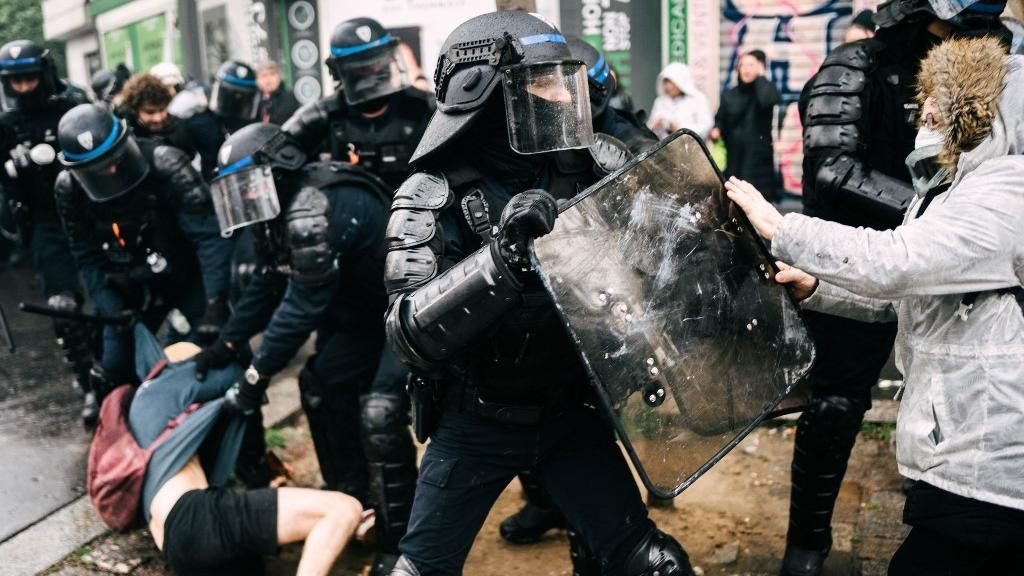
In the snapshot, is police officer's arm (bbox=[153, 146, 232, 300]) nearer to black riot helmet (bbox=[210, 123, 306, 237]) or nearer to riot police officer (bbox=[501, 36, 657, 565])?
black riot helmet (bbox=[210, 123, 306, 237])

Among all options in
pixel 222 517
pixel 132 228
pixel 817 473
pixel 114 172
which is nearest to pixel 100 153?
pixel 114 172

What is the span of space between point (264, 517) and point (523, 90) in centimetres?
182

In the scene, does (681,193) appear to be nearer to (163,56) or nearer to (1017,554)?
(1017,554)

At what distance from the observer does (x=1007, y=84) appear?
2018 mm

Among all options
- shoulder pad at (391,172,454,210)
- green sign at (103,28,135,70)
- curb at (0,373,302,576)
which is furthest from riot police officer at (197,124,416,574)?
green sign at (103,28,135,70)

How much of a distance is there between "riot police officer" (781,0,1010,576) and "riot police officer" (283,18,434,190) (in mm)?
2303

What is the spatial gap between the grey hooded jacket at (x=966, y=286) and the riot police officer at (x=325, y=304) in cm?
203

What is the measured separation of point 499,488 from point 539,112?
3.27ft

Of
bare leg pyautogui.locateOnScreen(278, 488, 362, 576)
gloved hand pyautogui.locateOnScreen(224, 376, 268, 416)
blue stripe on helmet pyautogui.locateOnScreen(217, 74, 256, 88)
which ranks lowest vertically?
bare leg pyautogui.locateOnScreen(278, 488, 362, 576)

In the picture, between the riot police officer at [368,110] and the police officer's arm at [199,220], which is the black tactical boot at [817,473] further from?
the police officer's arm at [199,220]

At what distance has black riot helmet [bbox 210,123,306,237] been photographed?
376 centimetres

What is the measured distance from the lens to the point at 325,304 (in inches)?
147

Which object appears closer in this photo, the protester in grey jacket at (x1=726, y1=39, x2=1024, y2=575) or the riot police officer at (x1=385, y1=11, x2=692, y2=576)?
the protester in grey jacket at (x1=726, y1=39, x2=1024, y2=575)

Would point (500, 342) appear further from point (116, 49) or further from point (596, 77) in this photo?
point (116, 49)
